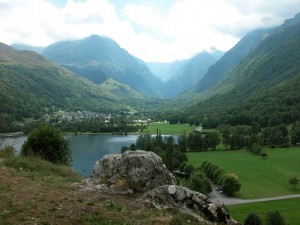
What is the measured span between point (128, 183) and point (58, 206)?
187 inches

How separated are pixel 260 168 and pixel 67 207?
12117 cm

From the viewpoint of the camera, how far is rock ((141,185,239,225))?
1881 cm

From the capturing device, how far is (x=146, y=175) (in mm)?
21406

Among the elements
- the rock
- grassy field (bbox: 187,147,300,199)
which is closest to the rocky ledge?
the rock

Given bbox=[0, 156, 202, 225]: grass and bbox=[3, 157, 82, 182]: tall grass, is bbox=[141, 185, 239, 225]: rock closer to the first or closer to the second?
bbox=[0, 156, 202, 225]: grass

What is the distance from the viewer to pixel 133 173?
21.5m

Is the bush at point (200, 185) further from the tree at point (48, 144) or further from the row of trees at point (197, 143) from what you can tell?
the row of trees at point (197, 143)

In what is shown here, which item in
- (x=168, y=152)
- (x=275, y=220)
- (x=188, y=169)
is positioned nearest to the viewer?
(x=275, y=220)

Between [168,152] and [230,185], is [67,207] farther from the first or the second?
[168,152]

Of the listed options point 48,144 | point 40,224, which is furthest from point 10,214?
point 48,144

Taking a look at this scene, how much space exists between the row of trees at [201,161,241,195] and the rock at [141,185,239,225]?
84.2m

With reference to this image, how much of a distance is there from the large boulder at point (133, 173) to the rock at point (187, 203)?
1645mm

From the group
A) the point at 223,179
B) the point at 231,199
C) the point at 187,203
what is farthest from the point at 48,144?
the point at 223,179

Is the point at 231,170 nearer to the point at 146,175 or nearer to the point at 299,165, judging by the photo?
the point at 299,165
